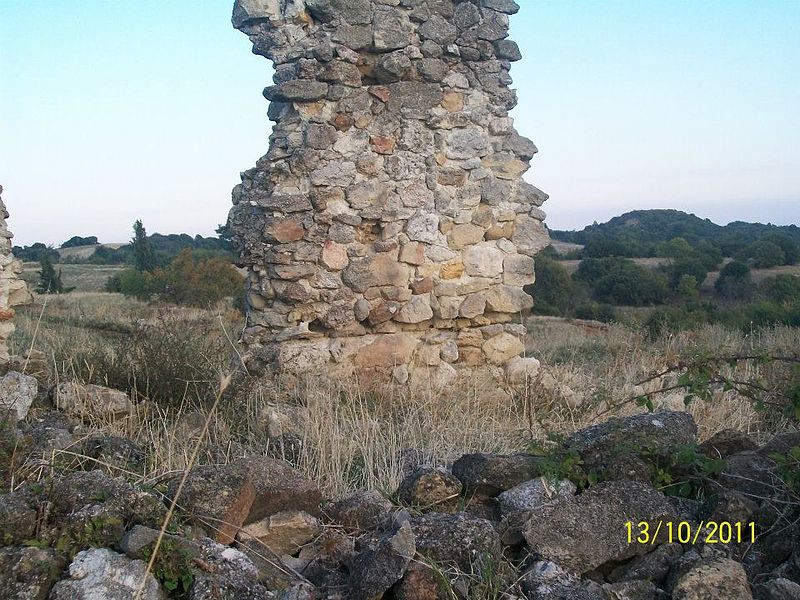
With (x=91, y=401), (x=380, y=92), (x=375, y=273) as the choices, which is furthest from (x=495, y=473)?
(x=380, y=92)

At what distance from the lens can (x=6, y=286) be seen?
18.9 feet

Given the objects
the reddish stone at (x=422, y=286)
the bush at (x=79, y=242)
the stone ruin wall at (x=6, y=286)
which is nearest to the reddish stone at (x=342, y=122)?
the reddish stone at (x=422, y=286)

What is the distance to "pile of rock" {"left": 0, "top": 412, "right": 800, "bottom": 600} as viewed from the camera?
2.47 metres

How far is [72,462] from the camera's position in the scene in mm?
3535

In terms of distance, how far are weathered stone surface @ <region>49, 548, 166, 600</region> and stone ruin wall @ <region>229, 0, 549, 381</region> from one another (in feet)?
12.0

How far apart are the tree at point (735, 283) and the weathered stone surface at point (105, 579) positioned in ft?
81.1

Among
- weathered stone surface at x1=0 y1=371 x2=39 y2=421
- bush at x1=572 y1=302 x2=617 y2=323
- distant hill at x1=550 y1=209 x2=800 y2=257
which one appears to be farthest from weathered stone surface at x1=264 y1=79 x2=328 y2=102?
distant hill at x1=550 y1=209 x2=800 y2=257

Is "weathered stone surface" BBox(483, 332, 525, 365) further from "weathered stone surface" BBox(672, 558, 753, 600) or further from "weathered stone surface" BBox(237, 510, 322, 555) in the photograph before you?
"weathered stone surface" BBox(672, 558, 753, 600)

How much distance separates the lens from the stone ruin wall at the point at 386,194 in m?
6.09

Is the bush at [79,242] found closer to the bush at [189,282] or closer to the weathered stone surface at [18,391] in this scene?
the bush at [189,282]

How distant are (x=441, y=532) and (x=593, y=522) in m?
0.58

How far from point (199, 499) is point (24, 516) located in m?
0.57

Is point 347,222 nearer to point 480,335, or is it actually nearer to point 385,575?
point 480,335

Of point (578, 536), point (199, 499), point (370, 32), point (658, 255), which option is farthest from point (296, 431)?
point (658, 255)
